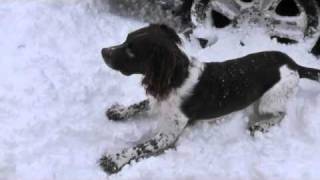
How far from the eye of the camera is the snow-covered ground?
4.37 metres

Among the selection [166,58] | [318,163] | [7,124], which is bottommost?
[7,124]

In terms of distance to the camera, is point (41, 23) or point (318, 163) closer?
point (318, 163)

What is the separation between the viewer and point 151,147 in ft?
14.7

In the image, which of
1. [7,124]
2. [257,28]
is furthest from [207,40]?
[7,124]

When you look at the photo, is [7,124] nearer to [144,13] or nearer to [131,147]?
[131,147]

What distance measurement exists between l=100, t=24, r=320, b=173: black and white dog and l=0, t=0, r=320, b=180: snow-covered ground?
11 cm

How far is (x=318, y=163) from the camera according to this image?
14.6 feet

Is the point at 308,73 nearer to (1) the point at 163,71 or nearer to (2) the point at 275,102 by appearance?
(2) the point at 275,102

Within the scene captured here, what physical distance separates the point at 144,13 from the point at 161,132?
1.82 meters

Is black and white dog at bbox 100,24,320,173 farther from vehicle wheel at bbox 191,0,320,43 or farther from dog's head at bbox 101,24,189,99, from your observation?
vehicle wheel at bbox 191,0,320,43

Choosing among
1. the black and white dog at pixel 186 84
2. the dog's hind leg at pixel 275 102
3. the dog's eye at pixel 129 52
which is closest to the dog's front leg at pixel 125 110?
the black and white dog at pixel 186 84

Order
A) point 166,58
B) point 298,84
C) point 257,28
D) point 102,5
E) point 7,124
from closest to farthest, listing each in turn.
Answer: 1. point 166,58
2. point 7,124
3. point 298,84
4. point 257,28
5. point 102,5

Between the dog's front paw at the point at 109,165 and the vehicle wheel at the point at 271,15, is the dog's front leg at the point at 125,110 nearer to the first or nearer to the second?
the dog's front paw at the point at 109,165

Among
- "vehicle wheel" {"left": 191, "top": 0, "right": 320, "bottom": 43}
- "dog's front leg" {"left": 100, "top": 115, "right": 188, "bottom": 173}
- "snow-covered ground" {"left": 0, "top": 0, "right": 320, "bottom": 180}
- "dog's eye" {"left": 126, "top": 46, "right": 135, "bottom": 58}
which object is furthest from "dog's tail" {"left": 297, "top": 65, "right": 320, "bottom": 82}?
"dog's eye" {"left": 126, "top": 46, "right": 135, "bottom": 58}
